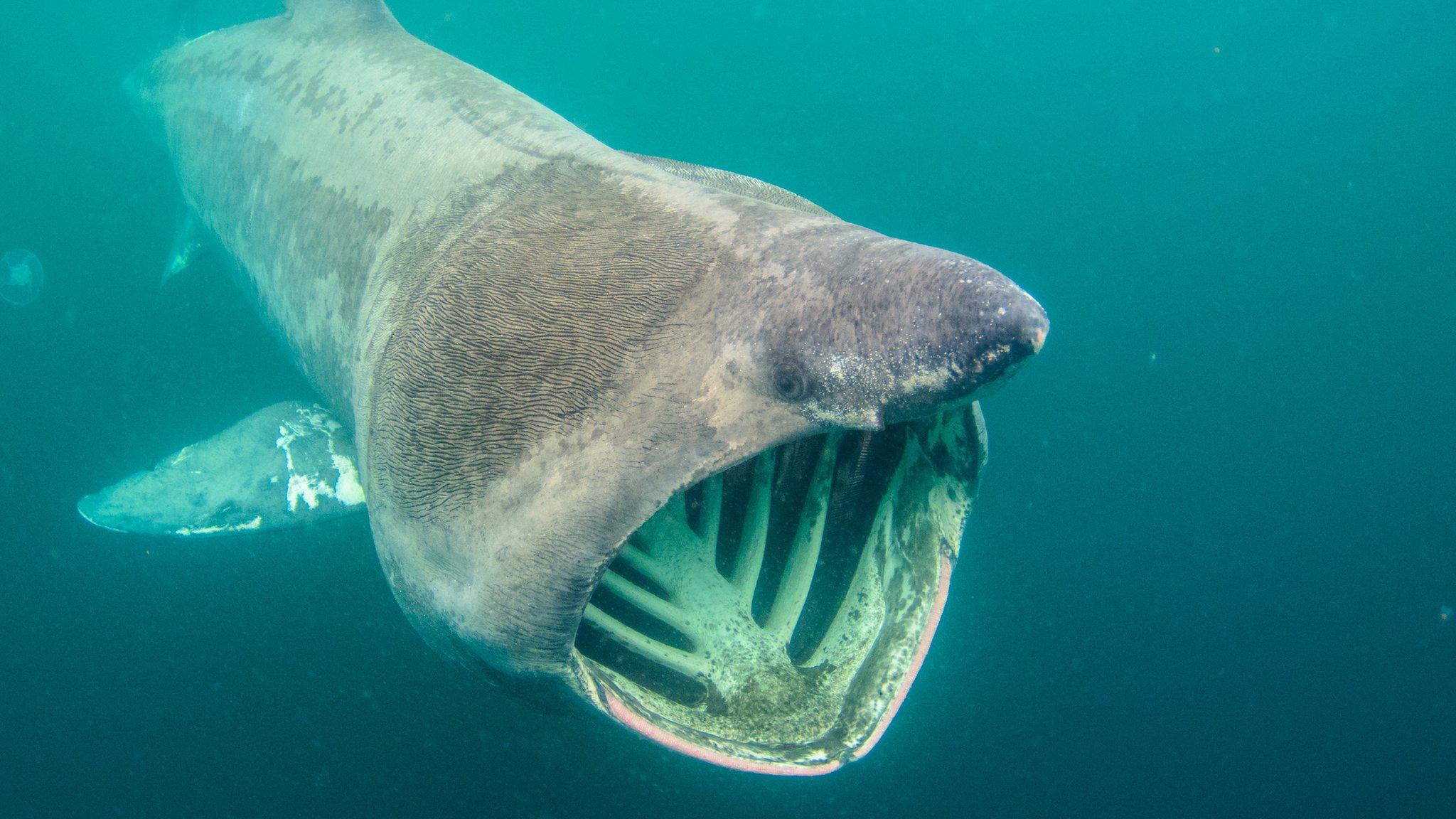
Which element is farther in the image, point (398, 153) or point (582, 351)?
point (398, 153)

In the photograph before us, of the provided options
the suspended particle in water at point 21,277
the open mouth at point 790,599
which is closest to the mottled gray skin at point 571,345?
the open mouth at point 790,599

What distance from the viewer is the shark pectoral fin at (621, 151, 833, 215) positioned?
133 inches

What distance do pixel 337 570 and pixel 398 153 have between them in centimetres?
477

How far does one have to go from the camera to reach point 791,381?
2193mm

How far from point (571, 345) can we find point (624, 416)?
0.34 meters

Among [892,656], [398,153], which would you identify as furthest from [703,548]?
[398,153]

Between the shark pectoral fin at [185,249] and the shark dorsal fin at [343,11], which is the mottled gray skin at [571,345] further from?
the shark pectoral fin at [185,249]

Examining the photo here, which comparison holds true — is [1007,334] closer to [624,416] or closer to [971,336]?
[971,336]

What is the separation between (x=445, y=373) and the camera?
264 cm

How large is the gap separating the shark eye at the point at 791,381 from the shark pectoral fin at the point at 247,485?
3.20 meters

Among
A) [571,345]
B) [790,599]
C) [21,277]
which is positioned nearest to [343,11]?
[571,345]

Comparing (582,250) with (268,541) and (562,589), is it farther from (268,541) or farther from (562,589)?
(268,541)

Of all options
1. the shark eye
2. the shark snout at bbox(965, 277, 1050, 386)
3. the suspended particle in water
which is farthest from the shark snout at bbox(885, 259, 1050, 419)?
the suspended particle in water

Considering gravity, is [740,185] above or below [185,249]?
above
